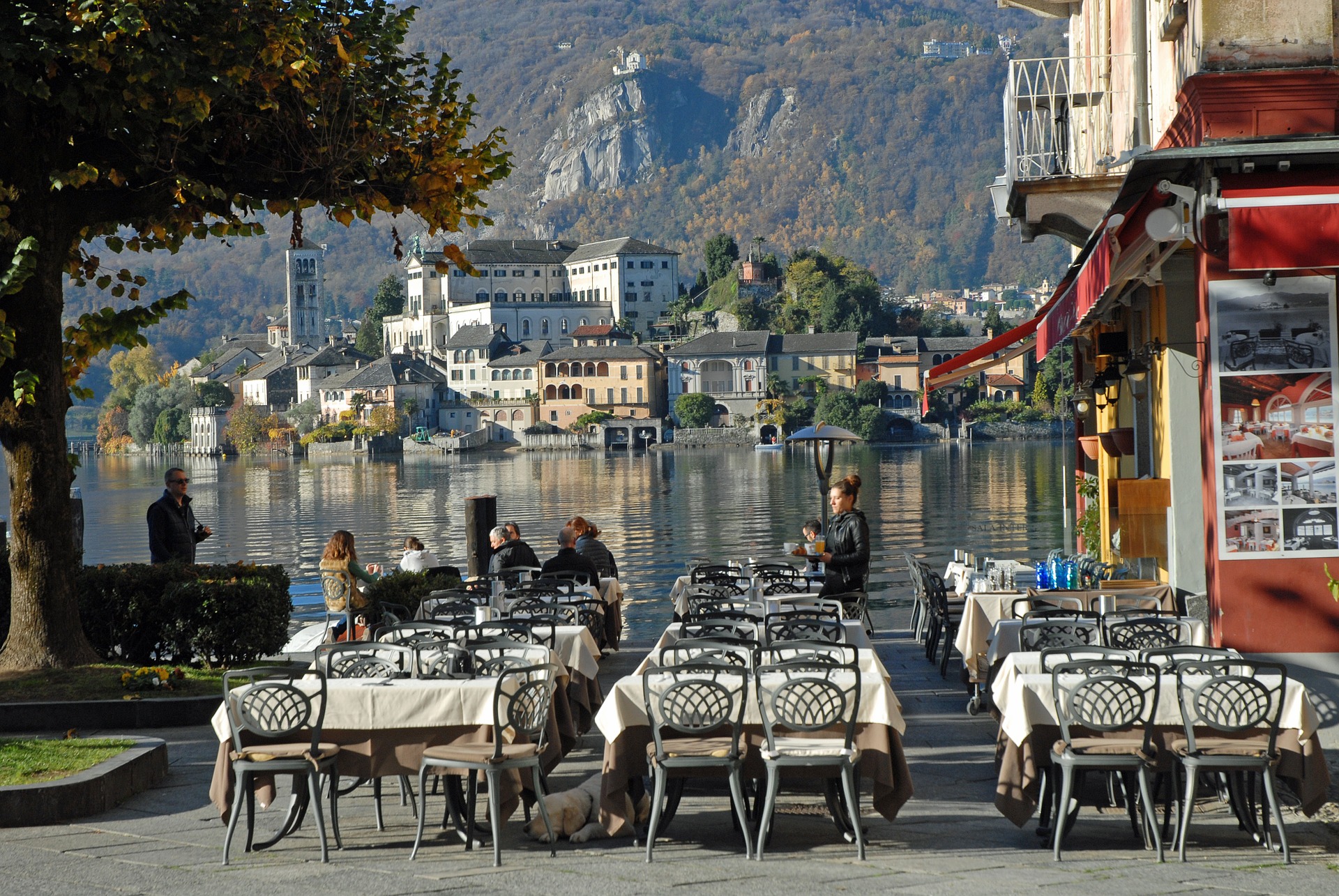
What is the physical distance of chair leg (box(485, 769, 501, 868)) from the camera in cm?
541

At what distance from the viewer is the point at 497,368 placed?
125m

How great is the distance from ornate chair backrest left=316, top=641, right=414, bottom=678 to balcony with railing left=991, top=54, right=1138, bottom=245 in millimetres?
5687

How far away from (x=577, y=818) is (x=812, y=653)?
1.56 metres

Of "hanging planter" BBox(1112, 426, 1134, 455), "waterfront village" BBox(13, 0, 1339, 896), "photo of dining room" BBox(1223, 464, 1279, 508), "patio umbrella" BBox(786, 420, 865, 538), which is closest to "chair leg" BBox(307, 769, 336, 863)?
"waterfront village" BBox(13, 0, 1339, 896)

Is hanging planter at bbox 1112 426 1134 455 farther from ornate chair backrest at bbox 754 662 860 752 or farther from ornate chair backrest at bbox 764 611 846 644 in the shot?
ornate chair backrest at bbox 754 662 860 752

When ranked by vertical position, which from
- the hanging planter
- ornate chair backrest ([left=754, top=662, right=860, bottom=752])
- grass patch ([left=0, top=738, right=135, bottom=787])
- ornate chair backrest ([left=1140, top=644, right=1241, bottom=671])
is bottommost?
grass patch ([left=0, top=738, right=135, bottom=787])

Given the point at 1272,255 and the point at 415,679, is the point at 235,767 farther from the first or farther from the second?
the point at 1272,255

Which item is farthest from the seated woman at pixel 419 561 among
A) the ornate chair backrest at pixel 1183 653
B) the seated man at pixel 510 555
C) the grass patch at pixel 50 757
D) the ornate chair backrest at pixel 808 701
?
the ornate chair backrest at pixel 1183 653

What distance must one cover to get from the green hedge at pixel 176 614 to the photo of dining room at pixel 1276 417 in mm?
6368

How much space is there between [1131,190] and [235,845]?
5665mm

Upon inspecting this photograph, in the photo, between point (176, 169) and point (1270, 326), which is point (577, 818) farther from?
point (176, 169)

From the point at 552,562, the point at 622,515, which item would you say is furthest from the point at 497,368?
the point at 552,562

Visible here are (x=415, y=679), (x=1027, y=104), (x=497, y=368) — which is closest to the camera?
(x=415, y=679)

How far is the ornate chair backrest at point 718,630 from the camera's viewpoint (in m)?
7.34
